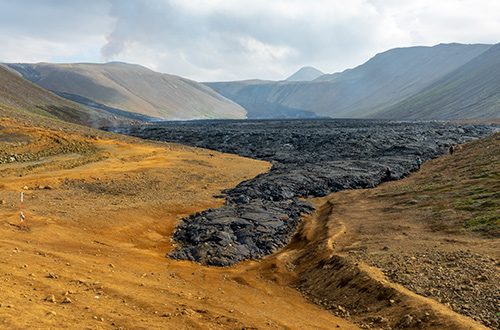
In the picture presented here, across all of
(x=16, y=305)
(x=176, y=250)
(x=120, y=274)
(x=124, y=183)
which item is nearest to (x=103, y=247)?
(x=176, y=250)

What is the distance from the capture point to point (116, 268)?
469 inches

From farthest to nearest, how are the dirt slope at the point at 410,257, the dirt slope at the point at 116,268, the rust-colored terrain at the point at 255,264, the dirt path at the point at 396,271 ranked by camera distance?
the dirt slope at the point at 410,257
the dirt path at the point at 396,271
the rust-colored terrain at the point at 255,264
the dirt slope at the point at 116,268

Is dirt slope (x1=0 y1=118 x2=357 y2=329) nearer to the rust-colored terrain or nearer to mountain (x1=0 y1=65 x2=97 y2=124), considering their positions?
the rust-colored terrain

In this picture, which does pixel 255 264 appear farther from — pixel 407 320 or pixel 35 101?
pixel 35 101

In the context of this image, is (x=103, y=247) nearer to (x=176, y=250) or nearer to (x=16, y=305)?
(x=176, y=250)

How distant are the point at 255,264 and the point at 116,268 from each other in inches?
221

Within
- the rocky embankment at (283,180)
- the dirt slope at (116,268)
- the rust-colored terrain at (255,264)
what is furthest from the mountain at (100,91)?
the rust-colored terrain at (255,264)

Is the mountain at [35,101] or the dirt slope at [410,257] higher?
the mountain at [35,101]

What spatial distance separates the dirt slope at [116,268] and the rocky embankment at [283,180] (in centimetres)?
136

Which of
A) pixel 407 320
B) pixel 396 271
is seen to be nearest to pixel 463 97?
pixel 396 271

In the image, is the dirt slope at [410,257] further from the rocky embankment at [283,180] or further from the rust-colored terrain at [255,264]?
the rocky embankment at [283,180]

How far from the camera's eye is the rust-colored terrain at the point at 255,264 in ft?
27.0

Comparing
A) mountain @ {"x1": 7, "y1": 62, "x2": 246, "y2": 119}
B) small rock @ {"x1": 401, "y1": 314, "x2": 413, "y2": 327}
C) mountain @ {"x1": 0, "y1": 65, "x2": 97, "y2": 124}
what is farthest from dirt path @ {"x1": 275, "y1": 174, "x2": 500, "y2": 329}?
mountain @ {"x1": 7, "y1": 62, "x2": 246, "y2": 119}

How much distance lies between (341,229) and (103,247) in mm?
10488
